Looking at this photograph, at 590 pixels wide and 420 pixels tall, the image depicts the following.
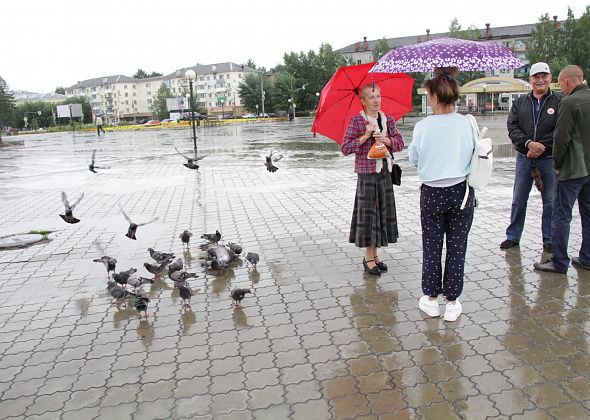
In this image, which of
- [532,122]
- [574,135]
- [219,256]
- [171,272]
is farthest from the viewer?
[219,256]

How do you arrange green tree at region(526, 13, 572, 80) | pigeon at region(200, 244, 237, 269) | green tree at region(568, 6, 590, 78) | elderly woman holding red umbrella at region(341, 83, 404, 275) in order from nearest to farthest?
elderly woman holding red umbrella at region(341, 83, 404, 275) < pigeon at region(200, 244, 237, 269) < green tree at region(568, 6, 590, 78) < green tree at region(526, 13, 572, 80)

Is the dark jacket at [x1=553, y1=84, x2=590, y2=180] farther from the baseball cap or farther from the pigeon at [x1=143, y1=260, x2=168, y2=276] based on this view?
the pigeon at [x1=143, y1=260, x2=168, y2=276]

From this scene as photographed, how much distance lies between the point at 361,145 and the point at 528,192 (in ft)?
7.58

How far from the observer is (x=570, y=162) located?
483cm

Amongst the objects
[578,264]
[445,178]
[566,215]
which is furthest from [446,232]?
[578,264]

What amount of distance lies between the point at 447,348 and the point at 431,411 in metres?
0.85

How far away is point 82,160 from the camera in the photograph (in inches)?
850

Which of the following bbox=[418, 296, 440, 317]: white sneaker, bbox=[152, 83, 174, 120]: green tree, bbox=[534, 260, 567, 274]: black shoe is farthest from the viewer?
bbox=[152, 83, 174, 120]: green tree

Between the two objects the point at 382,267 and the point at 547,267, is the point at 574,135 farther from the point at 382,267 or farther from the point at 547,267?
the point at 382,267

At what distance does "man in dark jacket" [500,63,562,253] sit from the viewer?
5301 mm

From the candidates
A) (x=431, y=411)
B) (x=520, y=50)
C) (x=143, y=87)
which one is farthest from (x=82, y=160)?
(x=143, y=87)

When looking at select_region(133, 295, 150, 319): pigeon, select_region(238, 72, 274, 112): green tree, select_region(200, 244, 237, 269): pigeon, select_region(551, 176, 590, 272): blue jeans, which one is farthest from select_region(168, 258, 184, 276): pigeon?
select_region(238, 72, 274, 112): green tree

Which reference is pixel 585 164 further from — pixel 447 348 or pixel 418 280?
pixel 447 348

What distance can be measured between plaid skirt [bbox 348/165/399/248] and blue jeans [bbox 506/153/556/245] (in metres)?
1.68
